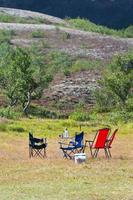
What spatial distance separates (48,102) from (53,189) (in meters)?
61.4

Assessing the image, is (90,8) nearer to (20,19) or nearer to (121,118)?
(20,19)

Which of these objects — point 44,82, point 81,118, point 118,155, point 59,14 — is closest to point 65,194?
point 118,155

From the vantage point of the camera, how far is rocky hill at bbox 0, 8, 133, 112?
77.3 meters

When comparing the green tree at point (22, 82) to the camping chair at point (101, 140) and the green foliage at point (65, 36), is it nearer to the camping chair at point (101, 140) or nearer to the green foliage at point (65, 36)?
the green foliage at point (65, 36)

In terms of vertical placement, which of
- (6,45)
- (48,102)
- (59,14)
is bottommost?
(48,102)

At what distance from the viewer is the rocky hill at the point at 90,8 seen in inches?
7461

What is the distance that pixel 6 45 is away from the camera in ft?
316

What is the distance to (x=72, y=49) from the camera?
9806 centimetres

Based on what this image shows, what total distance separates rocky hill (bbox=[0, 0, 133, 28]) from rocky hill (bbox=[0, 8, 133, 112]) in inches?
2573

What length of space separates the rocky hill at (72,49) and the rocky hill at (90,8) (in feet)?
214

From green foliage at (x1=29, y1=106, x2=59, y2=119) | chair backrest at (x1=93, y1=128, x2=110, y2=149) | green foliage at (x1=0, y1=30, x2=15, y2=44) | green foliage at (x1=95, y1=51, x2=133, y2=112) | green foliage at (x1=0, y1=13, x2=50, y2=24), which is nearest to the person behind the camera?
chair backrest at (x1=93, y1=128, x2=110, y2=149)

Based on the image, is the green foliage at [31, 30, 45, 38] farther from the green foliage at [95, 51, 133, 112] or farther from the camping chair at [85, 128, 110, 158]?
the camping chair at [85, 128, 110, 158]

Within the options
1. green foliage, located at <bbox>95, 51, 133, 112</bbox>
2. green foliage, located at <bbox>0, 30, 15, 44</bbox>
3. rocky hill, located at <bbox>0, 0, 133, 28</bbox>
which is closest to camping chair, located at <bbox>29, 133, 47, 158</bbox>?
green foliage, located at <bbox>95, 51, 133, 112</bbox>

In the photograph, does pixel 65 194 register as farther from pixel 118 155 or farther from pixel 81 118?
pixel 81 118
